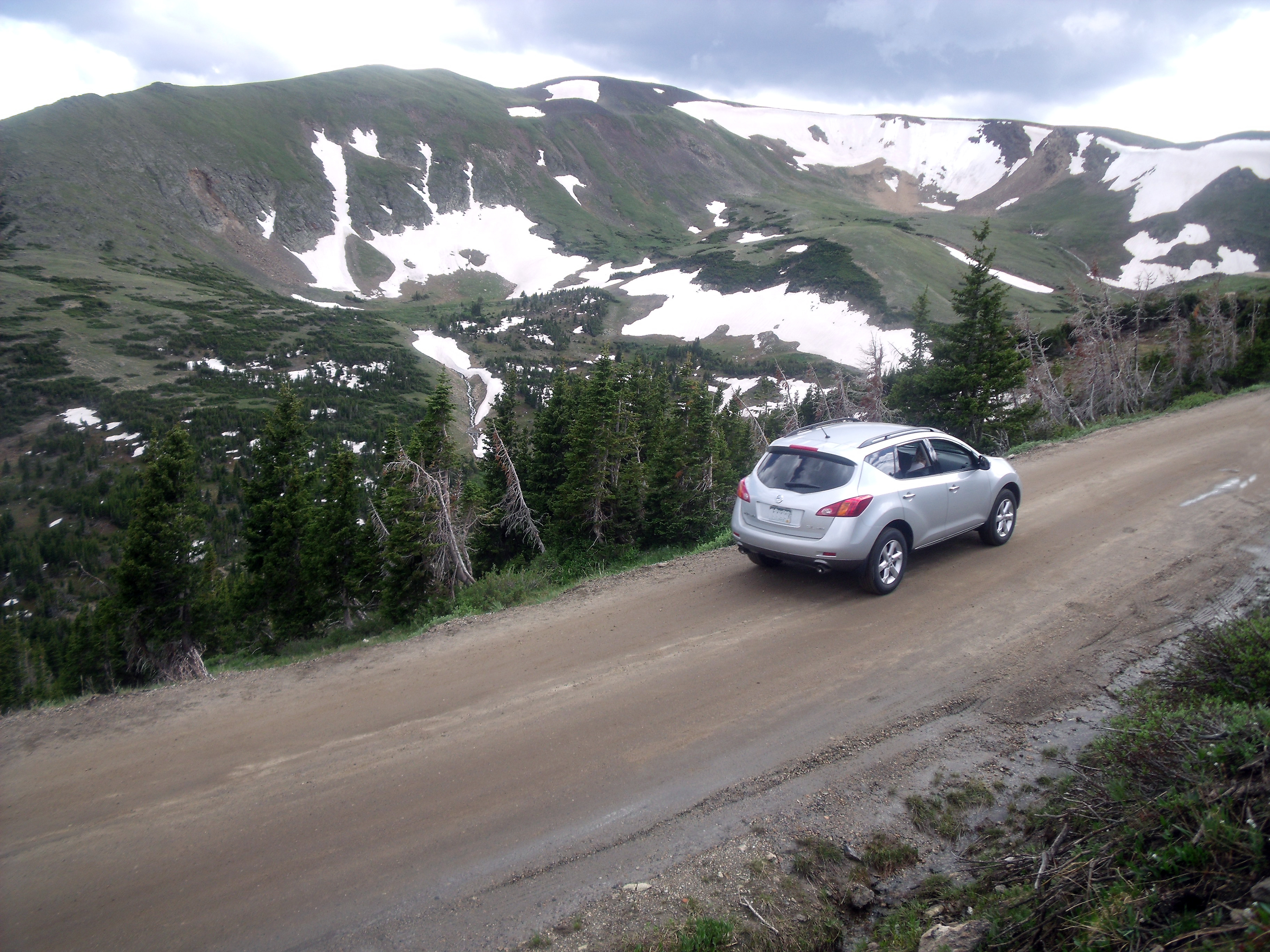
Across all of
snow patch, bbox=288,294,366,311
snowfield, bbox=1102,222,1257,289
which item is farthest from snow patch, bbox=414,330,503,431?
snowfield, bbox=1102,222,1257,289

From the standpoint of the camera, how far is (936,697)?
5.33 m

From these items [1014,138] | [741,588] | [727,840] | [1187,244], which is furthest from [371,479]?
[1014,138]

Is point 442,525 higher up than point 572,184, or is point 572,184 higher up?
point 572,184

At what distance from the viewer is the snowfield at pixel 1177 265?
94.9 meters

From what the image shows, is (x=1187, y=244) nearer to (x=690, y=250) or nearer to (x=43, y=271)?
(x=690, y=250)

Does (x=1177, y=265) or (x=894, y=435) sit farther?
(x=1177, y=265)

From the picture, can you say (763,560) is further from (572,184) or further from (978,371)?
(572,184)

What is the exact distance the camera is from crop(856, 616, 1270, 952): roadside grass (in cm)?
238

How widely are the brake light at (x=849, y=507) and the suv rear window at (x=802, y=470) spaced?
20 cm

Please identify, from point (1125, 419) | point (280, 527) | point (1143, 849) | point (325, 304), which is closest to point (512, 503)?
point (280, 527)

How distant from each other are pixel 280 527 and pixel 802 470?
20.9m

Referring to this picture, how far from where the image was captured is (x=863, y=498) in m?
6.69

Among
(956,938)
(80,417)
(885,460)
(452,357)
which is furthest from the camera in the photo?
(452,357)

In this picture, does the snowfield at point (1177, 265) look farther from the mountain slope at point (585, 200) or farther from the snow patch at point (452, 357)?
the snow patch at point (452, 357)
